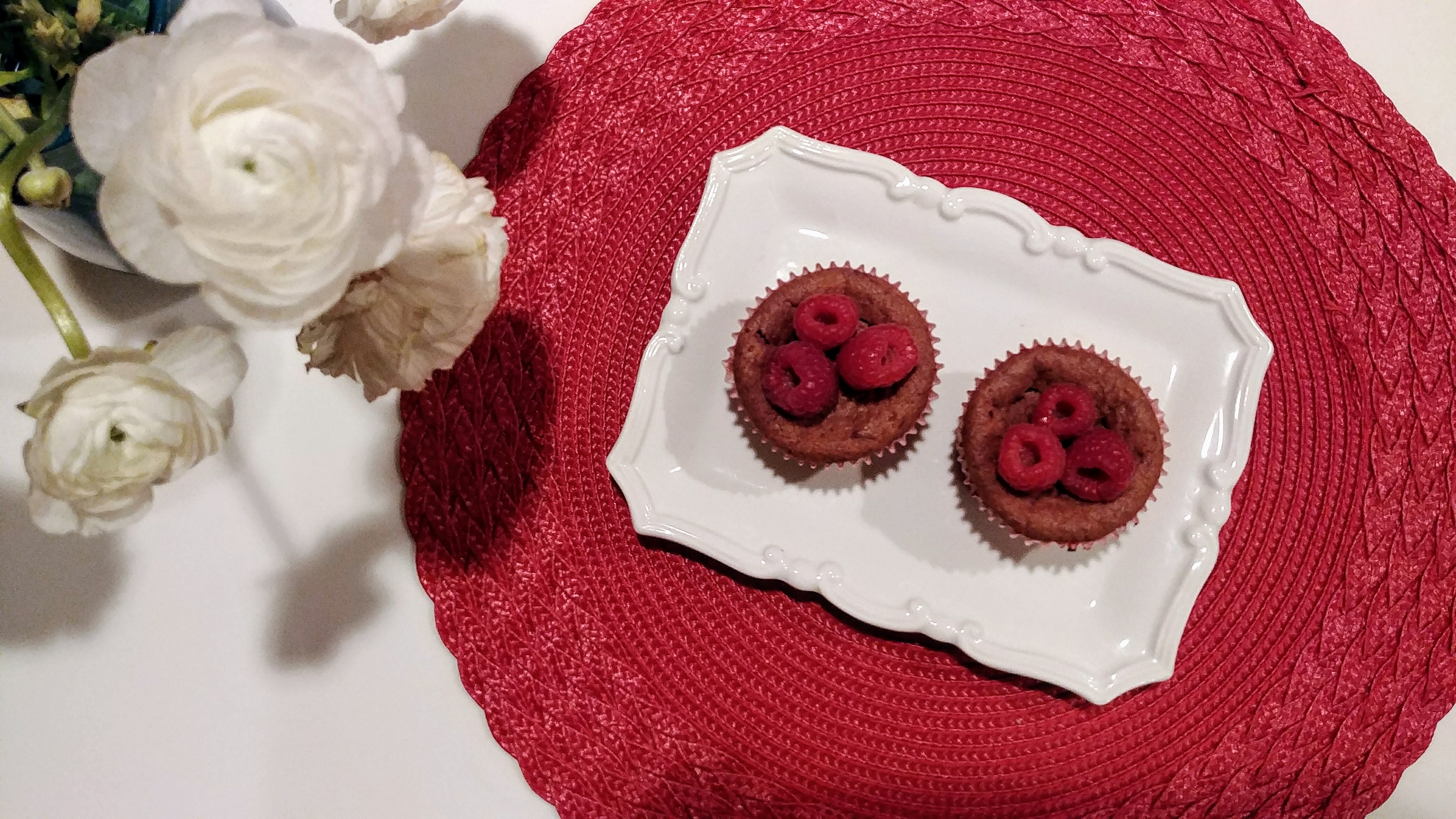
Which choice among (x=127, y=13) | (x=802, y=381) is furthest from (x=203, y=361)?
(x=802, y=381)

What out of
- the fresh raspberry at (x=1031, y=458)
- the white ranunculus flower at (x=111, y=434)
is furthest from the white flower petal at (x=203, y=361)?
the fresh raspberry at (x=1031, y=458)

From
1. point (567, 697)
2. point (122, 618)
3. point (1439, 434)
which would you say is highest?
point (1439, 434)

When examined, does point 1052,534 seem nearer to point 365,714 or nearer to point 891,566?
point 891,566

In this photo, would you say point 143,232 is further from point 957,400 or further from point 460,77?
point 957,400

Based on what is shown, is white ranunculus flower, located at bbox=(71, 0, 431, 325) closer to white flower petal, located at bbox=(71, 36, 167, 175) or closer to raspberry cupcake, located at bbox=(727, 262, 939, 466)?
white flower petal, located at bbox=(71, 36, 167, 175)

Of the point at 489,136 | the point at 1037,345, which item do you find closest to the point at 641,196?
the point at 489,136

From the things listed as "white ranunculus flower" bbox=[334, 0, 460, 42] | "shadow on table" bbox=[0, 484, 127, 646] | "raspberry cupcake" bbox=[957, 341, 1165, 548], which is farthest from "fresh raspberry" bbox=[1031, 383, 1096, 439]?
"shadow on table" bbox=[0, 484, 127, 646]
